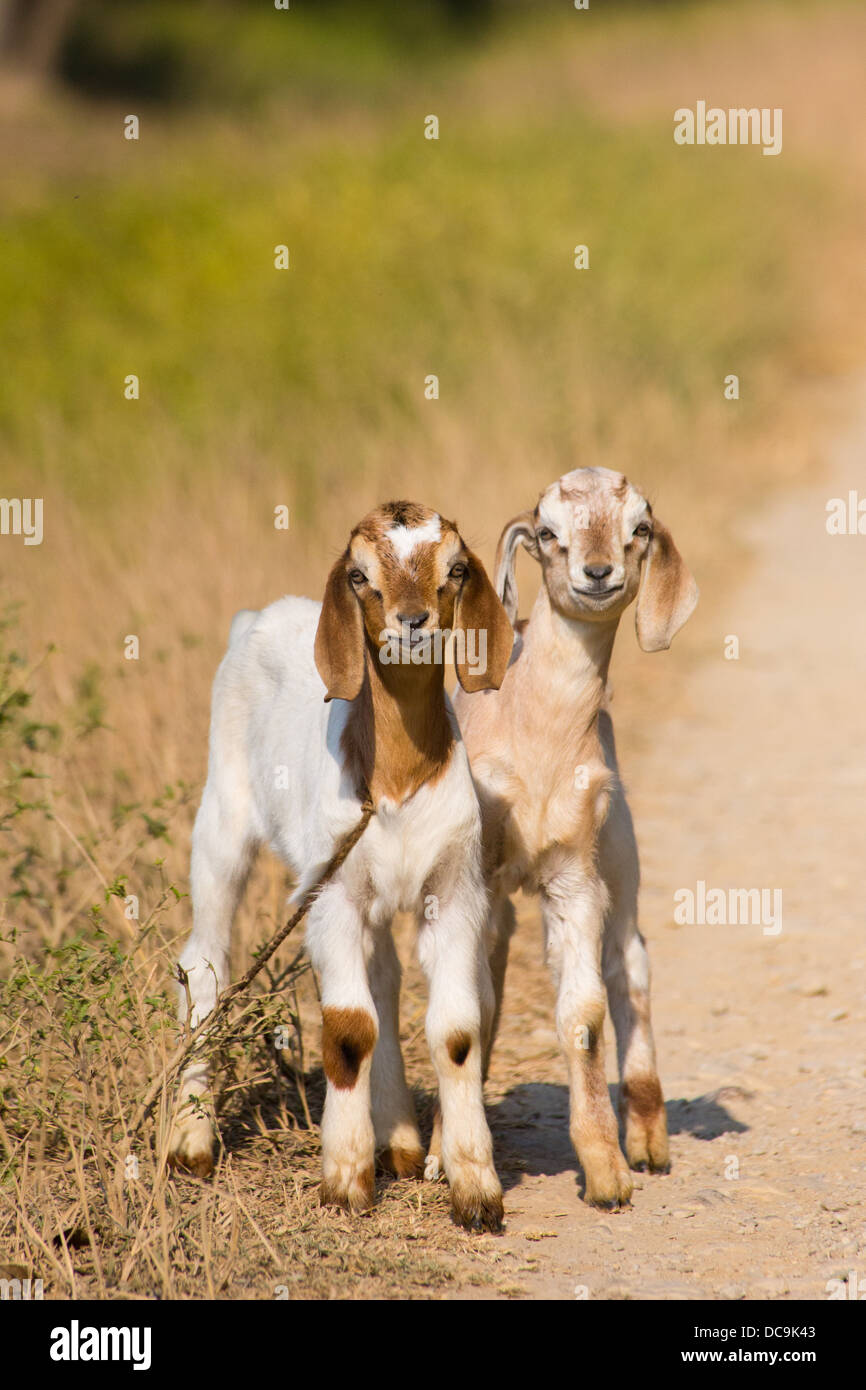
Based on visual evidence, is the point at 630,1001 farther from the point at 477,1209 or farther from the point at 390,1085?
the point at 477,1209

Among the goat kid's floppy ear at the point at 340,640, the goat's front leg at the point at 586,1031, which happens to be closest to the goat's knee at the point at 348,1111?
the goat's front leg at the point at 586,1031

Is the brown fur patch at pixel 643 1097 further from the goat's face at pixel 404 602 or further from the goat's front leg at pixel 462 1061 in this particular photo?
the goat's face at pixel 404 602

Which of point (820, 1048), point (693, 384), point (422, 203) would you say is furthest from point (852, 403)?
point (820, 1048)

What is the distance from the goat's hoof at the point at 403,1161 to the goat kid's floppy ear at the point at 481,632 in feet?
4.57

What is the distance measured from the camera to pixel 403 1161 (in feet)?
16.5

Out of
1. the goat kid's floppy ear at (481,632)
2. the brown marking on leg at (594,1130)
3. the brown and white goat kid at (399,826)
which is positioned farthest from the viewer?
the brown marking on leg at (594,1130)

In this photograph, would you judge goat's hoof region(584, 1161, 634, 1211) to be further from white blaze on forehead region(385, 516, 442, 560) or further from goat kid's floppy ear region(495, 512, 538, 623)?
white blaze on forehead region(385, 516, 442, 560)

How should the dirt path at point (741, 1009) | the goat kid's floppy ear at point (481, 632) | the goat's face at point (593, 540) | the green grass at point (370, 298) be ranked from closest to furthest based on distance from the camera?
1. the goat kid's floppy ear at point (481, 632)
2. the dirt path at point (741, 1009)
3. the goat's face at point (593, 540)
4. the green grass at point (370, 298)

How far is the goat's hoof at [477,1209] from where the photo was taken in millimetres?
4625

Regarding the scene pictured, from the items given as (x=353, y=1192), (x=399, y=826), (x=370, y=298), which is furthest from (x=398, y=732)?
(x=370, y=298)

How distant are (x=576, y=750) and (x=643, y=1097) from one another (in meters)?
1.08

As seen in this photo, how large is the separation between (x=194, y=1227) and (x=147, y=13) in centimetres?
4267

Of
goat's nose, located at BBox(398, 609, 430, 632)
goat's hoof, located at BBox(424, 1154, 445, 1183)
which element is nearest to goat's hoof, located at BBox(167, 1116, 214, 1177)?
goat's hoof, located at BBox(424, 1154, 445, 1183)

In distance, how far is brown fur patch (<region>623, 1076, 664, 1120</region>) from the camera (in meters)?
5.24
